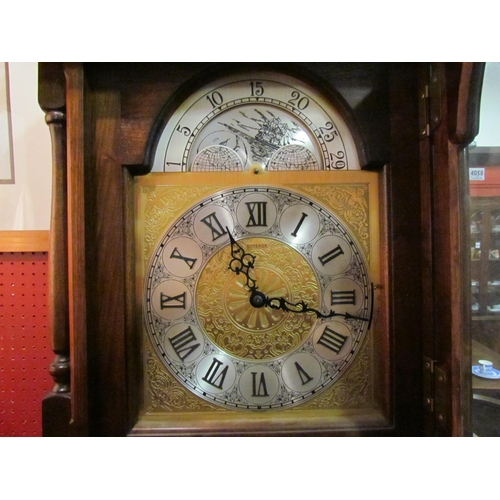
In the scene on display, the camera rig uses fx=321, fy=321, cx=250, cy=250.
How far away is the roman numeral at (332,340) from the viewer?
71cm

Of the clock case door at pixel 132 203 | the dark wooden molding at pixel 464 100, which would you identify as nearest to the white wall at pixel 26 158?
the clock case door at pixel 132 203

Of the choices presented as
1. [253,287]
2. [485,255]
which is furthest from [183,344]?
[485,255]

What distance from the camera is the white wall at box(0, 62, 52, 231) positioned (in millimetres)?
898

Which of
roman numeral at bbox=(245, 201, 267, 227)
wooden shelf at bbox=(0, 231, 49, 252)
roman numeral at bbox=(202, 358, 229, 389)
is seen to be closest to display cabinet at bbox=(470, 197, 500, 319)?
roman numeral at bbox=(245, 201, 267, 227)

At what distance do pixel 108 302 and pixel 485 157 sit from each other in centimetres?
78

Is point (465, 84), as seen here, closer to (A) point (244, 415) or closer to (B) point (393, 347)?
(B) point (393, 347)

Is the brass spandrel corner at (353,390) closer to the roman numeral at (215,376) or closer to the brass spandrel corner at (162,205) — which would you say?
the roman numeral at (215,376)

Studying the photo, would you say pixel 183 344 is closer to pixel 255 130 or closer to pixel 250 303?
pixel 250 303

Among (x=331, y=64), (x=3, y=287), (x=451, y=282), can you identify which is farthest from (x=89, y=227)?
(x=451, y=282)

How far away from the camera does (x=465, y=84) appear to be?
Answer: 0.56 meters

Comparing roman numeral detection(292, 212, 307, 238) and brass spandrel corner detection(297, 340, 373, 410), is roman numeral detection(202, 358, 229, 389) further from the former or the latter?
roman numeral detection(292, 212, 307, 238)

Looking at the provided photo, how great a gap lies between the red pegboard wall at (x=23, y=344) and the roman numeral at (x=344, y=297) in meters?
0.75

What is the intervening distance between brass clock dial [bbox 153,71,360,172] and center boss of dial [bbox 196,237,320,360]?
200 mm

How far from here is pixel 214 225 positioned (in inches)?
28.2
